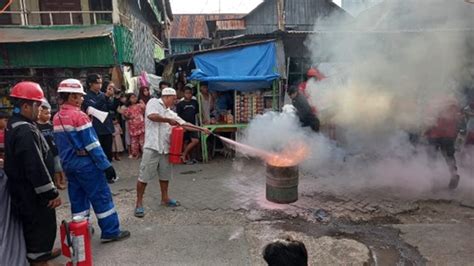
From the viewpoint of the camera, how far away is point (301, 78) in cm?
1181

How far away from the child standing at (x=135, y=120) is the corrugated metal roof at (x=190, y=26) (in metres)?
23.4

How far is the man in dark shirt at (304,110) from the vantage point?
751cm

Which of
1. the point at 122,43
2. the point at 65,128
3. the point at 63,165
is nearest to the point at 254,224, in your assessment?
the point at 63,165

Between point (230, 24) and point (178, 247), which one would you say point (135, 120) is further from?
point (230, 24)

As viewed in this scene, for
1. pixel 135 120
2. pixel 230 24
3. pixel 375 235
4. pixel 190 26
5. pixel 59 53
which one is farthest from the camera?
pixel 190 26

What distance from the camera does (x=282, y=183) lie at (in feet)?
17.3

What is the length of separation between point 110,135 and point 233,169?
9.29 ft

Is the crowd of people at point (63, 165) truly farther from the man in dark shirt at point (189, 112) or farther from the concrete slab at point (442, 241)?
the man in dark shirt at point (189, 112)

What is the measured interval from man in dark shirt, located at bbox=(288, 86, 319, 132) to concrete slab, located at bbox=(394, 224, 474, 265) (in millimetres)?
3125

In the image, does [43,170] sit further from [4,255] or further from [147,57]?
[147,57]

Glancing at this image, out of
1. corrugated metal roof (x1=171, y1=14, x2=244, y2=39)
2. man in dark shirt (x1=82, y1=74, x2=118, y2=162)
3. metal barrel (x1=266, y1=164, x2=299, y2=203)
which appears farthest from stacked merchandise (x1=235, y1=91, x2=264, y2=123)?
corrugated metal roof (x1=171, y1=14, x2=244, y2=39)

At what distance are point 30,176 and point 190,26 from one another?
3239 centimetres

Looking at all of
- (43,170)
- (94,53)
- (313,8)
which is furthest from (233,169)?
(313,8)

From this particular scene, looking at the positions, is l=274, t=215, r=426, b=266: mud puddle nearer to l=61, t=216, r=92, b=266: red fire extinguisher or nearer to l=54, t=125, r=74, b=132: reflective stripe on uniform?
A: l=61, t=216, r=92, b=266: red fire extinguisher
